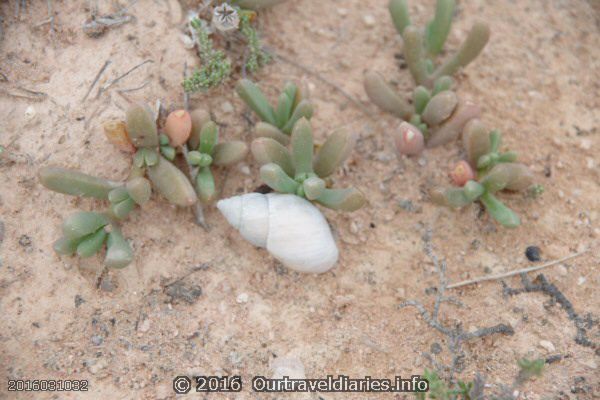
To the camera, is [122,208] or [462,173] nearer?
[122,208]

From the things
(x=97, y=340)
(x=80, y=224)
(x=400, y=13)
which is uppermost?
(x=400, y=13)

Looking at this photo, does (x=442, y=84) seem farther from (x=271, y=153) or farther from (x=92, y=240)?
(x=92, y=240)

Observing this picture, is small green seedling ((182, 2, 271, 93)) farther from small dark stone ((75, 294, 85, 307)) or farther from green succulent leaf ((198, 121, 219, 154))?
small dark stone ((75, 294, 85, 307))

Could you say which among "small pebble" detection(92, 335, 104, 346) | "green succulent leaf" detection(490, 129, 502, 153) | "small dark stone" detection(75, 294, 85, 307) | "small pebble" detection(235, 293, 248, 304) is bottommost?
"small pebble" detection(92, 335, 104, 346)

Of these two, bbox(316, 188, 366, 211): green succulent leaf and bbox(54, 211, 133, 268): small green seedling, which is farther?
bbox(316, 188, 366, 211): green succulent leaf

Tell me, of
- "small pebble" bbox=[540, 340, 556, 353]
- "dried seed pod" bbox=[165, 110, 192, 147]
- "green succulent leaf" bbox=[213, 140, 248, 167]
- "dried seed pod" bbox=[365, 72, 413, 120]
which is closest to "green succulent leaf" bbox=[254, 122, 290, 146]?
"green succulent leaf" bbox=[213, 140, 248, 167]

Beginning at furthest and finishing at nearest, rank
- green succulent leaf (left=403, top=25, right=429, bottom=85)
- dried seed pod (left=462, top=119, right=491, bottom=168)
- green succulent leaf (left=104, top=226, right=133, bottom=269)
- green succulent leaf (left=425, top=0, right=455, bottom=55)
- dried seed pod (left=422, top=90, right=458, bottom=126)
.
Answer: green succulent leaf (left=425, top=0, right=455, bottom=55) < green succulent leaf (left=403, top=25, right=429, bottom=85) < dried seed pod (left=422, top=90, right=458, bottom=126) < dried seed pod (left=462, top=119, right=491, bottom=168) < green succulent leaf (left=104, top=226, right=133, bottom=269)

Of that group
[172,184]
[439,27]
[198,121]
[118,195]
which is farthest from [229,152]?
[439,27]

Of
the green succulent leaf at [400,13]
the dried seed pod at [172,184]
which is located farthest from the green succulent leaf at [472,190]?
the dried seed pod at [172,184]
